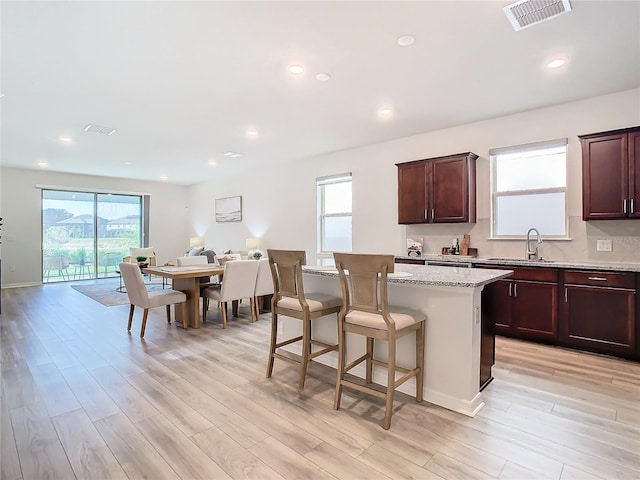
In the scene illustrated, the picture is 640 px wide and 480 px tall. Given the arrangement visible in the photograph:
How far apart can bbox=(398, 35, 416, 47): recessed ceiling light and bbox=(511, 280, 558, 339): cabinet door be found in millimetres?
2669

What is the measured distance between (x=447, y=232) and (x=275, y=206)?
12.7ft

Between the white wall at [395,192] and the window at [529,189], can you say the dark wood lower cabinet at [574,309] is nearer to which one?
the white wall at [395,192]

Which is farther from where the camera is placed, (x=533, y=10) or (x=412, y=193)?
(x=412, y=193)

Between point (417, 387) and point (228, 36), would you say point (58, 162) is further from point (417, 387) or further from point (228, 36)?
point (417, 387)

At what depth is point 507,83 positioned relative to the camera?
3354 mm

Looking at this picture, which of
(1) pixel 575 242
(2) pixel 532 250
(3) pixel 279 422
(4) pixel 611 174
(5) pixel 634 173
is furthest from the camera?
(2) pixel 532 250

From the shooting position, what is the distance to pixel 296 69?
3.06 meters

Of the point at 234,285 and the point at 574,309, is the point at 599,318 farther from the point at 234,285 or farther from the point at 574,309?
the point at 234,285

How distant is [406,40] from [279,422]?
9.31ft

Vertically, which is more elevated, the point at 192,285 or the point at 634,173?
the point at 634,173

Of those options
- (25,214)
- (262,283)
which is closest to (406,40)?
(262,283)

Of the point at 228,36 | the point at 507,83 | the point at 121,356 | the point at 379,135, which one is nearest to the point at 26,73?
the point at 228,36

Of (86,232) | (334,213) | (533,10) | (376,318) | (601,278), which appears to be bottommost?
(376,318)

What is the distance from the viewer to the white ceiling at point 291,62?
7.64ft
